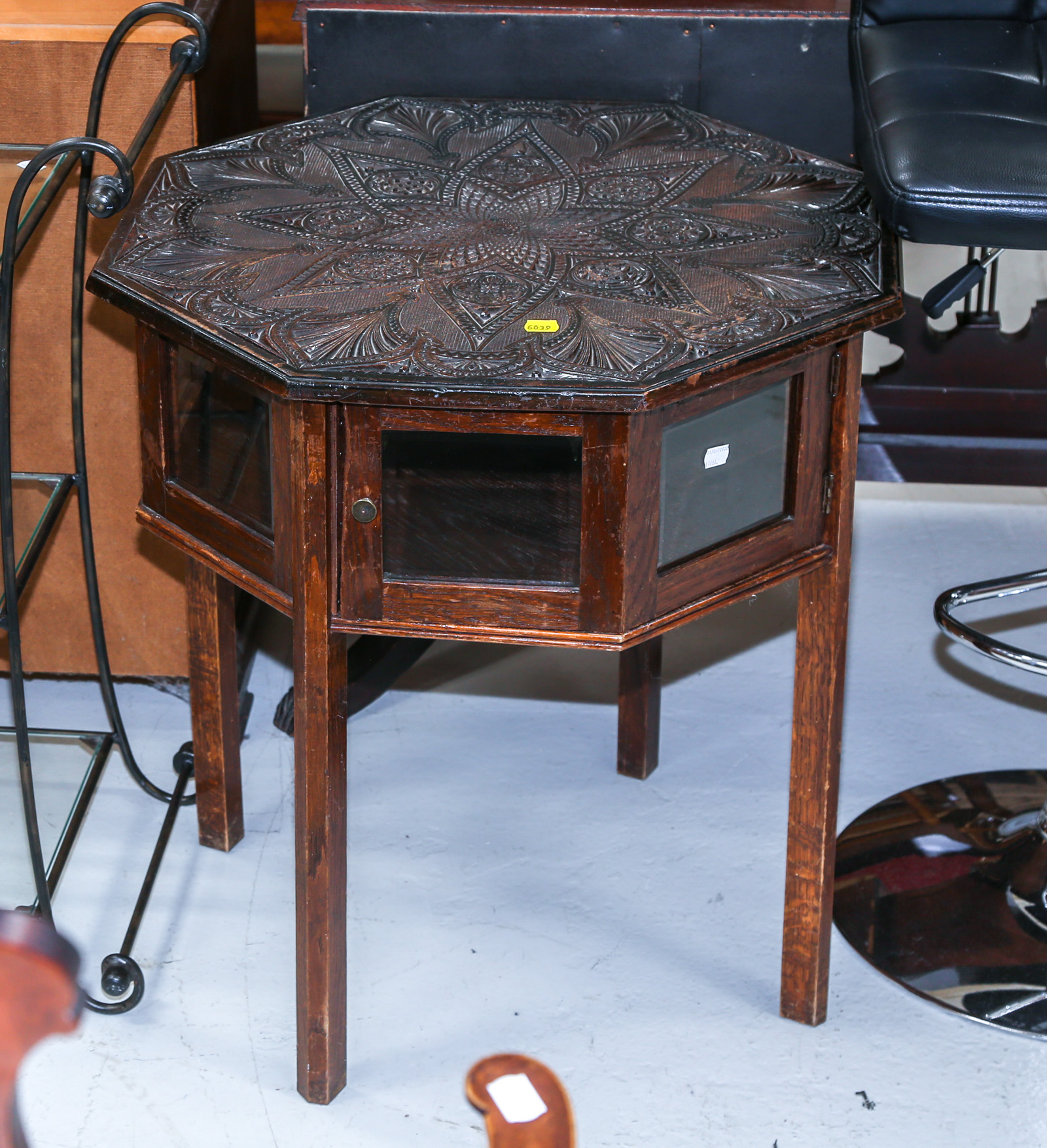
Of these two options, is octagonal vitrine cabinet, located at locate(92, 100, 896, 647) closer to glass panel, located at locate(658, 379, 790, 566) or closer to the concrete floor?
glass panel, located at locate(658, 379, 790, 566)

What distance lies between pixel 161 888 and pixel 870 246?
3.82 feet

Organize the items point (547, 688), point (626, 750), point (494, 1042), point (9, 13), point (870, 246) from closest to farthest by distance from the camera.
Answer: point (870, 246) < point (494, 1042) < point (9, 13) < point (626, 750) < point (547, 688)

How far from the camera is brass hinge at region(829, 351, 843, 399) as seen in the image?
1471mm

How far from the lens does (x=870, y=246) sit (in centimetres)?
153

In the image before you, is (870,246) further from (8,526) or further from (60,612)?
(60,612)

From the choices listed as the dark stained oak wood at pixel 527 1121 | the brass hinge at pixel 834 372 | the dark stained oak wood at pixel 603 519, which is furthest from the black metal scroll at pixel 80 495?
the dark stained oak wood at pixel 527 1121

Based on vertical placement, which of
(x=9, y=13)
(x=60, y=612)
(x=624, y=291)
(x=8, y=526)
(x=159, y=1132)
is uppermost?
(x=9, y=13)

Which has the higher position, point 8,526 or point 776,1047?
point 8,526

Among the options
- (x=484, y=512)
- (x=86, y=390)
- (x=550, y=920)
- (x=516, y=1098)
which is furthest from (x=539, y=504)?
(x=86, y=390)

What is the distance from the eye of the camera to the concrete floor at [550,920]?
1.64 m

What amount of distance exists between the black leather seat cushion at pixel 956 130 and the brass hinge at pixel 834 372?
0.42 ft

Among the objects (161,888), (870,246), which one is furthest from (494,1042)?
(870,246)

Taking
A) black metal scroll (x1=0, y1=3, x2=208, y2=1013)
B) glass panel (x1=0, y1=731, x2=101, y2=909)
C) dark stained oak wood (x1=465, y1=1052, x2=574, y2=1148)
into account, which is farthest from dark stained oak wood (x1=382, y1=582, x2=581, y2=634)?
dark stained oak wood (x1=465, y1=1052, x2=574, y2=1148)

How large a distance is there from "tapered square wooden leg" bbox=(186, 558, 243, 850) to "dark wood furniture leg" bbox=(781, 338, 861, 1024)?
73cm
